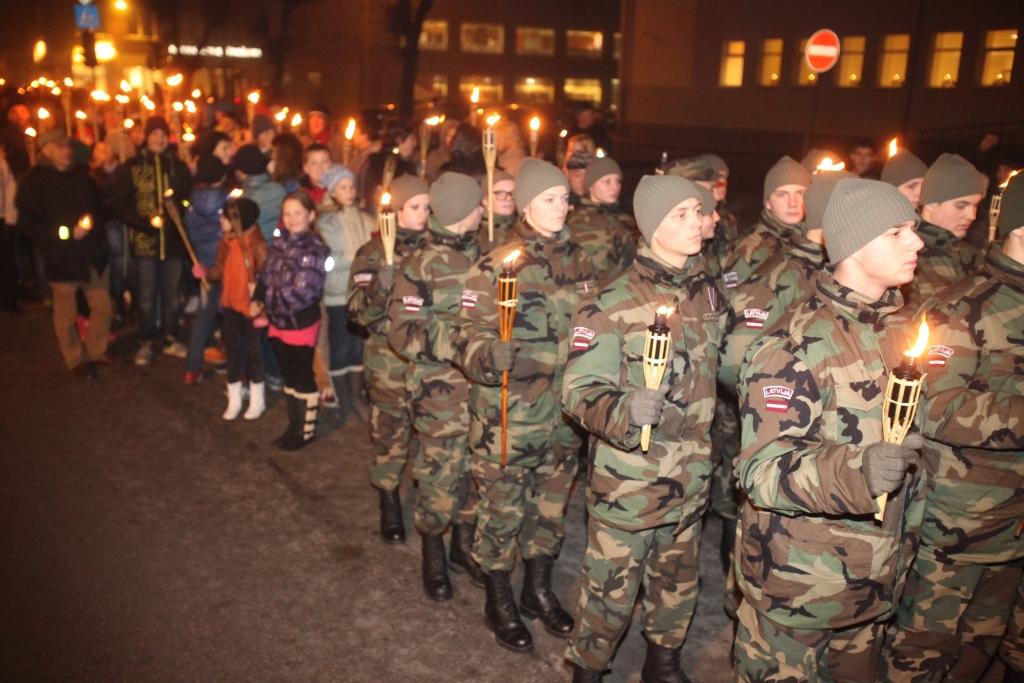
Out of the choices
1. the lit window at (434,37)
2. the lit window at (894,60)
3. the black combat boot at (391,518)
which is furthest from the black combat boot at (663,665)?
the lit window at (434,37)

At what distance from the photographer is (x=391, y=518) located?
6117mm

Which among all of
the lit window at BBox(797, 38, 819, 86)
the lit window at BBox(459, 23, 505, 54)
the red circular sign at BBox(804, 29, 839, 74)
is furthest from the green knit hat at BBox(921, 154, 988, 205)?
the lit window at BBox(459, 23, 505, 54)

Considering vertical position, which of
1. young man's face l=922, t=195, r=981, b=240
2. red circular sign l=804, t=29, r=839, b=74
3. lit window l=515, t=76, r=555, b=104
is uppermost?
lit window l=515, t=76, r=555, b=104

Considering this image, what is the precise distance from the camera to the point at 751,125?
30.0 metres

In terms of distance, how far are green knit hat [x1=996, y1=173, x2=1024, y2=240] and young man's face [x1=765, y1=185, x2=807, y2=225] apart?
183 centimetres

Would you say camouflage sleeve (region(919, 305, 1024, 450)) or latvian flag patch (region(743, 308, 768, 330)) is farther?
latvian flag patch (region(743, 308, 768, 330))

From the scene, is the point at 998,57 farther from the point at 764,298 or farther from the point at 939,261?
the point at 764,298

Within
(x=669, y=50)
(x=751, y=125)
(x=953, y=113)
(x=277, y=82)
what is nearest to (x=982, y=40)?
(x=953, y=113)

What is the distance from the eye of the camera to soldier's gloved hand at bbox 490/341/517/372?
4.36 metres

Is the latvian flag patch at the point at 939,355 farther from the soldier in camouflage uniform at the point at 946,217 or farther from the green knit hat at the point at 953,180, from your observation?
the green knit hat at the point at 953,180

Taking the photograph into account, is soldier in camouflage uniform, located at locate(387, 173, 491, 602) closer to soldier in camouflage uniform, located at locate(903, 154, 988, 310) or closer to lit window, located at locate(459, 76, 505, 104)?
soldier in camouflage uniform, located at locate(903, 154, 988, 310)

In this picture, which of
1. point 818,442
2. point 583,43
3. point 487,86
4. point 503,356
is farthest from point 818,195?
point 583,43

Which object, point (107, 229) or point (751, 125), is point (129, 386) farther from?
point (751, 125)

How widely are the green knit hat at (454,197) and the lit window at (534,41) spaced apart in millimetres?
52306
